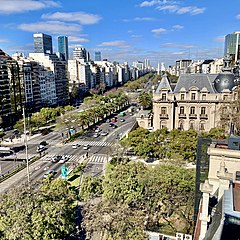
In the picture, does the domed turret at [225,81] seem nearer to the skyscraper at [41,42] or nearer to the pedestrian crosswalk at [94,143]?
the pedestrian crosswalk at [94,143]

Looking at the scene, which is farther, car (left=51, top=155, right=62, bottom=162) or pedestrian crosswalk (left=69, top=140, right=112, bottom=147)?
pedestrian crosswalk (left=69, top=140, right=112, bottom=147)

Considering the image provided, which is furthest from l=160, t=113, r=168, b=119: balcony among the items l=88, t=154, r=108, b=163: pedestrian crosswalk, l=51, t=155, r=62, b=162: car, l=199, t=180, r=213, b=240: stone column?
l=199, t=180, r=213, b=240: stone column

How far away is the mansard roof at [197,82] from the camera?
5334 cm

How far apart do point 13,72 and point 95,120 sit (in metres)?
30.9

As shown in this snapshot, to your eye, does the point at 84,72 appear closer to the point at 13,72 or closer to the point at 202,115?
the point at 13,72

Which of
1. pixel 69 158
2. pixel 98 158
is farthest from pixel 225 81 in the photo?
pixel 69 158

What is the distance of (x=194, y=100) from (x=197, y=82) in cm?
414

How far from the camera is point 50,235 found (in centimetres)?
1783

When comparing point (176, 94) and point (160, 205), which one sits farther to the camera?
point (176, 94)

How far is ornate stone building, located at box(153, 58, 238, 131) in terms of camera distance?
51969 mm

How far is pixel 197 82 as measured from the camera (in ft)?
178

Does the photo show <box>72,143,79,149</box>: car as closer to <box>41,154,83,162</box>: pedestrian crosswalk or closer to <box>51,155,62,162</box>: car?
<box>41,154,83,162</box>: pedestrian crosswalk

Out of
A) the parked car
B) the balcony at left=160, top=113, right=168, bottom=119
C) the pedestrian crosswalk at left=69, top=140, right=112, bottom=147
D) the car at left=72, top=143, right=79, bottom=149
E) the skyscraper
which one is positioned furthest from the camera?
the skyscraper

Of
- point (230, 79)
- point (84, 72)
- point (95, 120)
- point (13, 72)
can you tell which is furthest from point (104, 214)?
point (84, 72)
